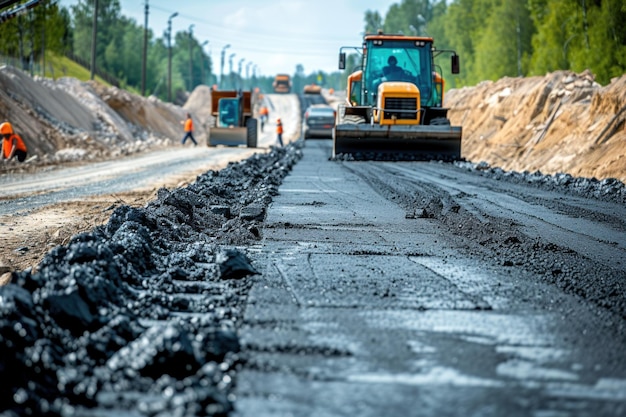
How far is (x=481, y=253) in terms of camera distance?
8.53 meters

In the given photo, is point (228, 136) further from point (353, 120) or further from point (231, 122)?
point (353, 120)

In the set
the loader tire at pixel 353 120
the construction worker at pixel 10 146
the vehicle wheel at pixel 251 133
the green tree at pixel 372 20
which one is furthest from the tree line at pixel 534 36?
the green tree at pixel 372 20

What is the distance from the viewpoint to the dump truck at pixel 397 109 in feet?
76.3

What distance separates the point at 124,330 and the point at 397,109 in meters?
19.1

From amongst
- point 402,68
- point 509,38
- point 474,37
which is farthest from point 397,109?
point 474,37

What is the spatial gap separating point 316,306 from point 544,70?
42.5 meters

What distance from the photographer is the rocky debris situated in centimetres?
395

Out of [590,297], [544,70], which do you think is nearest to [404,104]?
[590,297]

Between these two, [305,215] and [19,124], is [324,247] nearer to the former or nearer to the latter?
[305,215]

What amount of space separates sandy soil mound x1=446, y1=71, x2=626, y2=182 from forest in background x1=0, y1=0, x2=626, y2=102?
303 centimetres

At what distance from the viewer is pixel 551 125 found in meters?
29.4

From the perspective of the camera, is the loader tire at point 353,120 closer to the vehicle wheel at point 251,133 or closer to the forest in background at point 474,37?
the forest in background at point 474,37

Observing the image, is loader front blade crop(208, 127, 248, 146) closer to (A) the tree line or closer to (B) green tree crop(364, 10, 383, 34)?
(A) the tree line

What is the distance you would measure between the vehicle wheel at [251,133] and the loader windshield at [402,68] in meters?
17.0
